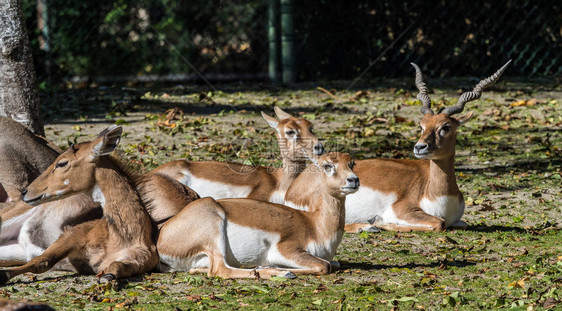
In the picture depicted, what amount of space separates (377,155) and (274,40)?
421 centimetres

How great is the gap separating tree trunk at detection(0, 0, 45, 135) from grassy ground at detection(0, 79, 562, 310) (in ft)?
4.84

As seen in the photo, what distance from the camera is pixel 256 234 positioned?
5973mm

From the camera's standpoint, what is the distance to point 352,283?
5.59 meters

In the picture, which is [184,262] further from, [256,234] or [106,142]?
[106,142]

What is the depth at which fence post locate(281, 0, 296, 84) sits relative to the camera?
1318 centimetres

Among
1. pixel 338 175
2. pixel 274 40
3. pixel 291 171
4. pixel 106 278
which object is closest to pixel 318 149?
pixel 291 171

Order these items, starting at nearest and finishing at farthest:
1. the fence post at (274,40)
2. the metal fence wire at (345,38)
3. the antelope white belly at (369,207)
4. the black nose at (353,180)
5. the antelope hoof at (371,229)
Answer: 1. the black nose at (353,180)
2. the antelope hoof at (371,229)
3. the antelope white belly at (369,207)
4. the fence post at (274,40)
5. the metal fence wire at (345,38)

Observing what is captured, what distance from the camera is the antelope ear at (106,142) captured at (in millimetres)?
5918

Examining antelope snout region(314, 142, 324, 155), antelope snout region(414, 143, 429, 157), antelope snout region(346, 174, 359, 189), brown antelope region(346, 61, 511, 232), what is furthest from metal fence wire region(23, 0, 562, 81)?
antelope snout region(346, 174, 359, 189)

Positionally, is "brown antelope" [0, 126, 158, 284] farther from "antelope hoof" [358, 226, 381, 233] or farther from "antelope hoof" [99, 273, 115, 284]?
"antelope hoof" [358, 226, 381, 233]

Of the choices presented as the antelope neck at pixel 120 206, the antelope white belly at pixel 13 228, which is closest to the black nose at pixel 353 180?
the antelope neck at pixel 120 206

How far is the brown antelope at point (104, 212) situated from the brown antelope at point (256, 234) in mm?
214

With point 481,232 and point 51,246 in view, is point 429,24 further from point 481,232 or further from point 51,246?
point 51,246

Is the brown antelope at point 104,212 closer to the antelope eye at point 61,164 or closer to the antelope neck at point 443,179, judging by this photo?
the antelope eye at point 61,164
